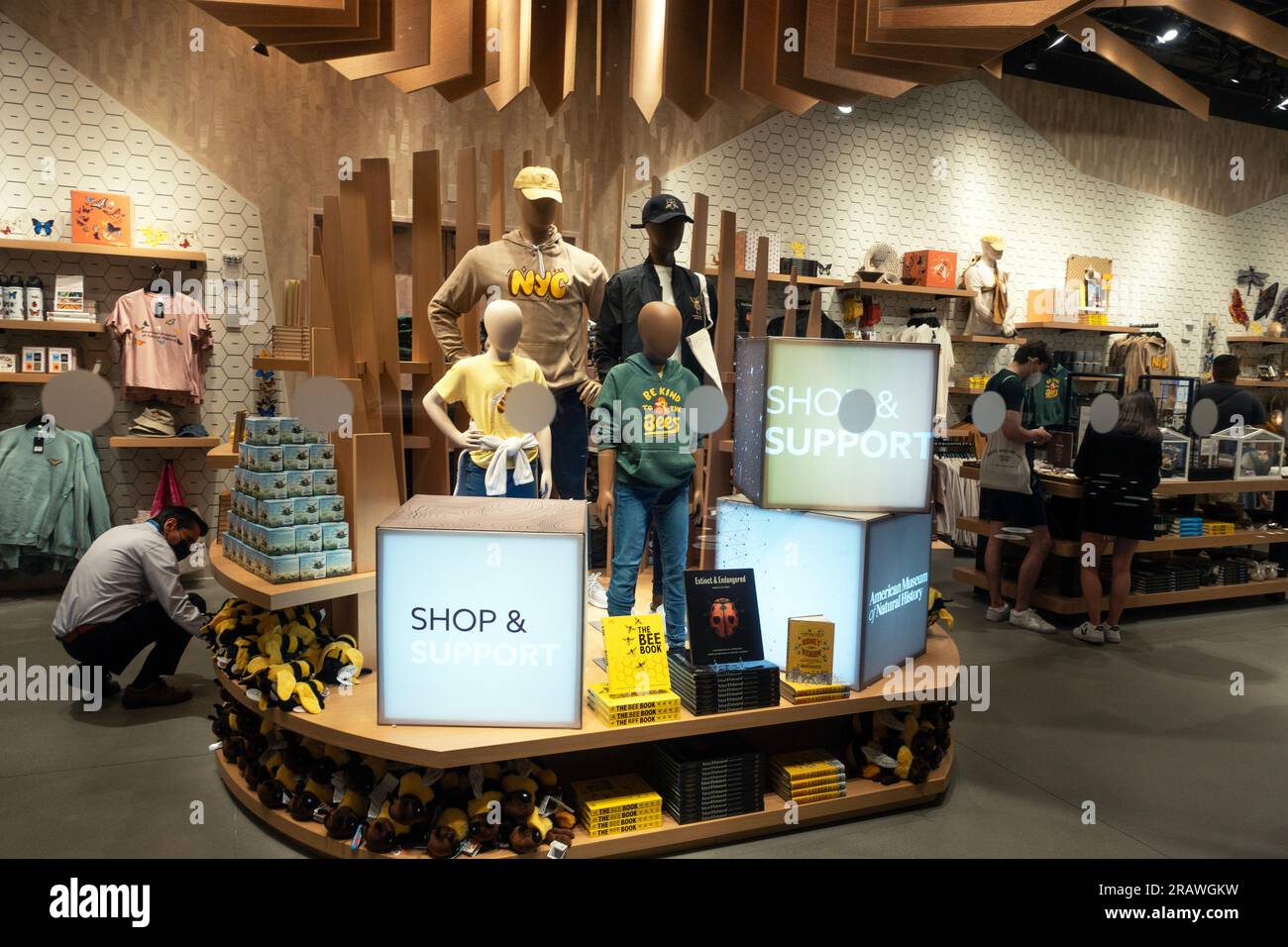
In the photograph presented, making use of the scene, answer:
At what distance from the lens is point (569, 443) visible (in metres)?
3.45

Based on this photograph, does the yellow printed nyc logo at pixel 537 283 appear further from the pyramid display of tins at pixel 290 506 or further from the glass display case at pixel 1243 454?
the glass display case at pixel 1243 454

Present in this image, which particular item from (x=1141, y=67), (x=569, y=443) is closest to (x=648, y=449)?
(x=569, y=443)

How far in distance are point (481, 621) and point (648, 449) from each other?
86cm

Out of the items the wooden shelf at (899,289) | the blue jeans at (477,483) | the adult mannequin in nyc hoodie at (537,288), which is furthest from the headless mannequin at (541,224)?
the wooden shelf at (899,289)

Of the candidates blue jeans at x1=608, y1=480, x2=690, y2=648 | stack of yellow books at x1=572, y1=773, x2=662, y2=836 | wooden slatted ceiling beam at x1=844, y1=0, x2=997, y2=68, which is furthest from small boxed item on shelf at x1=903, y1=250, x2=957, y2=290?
stack of yellow books at x1=572, y1=773, x2=662, y2=836

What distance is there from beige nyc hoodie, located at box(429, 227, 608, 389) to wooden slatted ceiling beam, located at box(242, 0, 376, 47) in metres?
0.80

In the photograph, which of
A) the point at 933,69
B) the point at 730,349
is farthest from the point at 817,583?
the point at 933,69

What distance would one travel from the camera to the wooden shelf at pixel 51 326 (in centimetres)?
489

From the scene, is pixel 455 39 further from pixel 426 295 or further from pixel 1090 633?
pixel 1090 633

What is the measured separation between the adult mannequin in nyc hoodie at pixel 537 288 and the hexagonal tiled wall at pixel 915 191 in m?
3.21

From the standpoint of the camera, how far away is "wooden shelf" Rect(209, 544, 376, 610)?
2566mm

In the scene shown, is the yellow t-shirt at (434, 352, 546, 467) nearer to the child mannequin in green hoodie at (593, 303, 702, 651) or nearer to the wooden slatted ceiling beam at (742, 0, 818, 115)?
Answer: the child mannequin in green hoodie at (593, 303, 702, 651)
